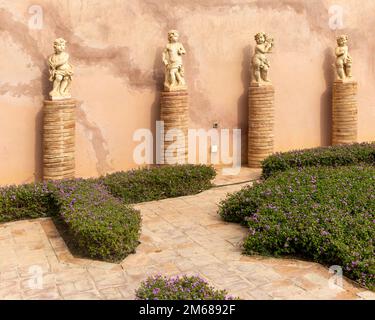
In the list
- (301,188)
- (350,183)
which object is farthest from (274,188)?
(350,183)

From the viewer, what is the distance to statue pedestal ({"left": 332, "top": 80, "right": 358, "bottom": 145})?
12.3m

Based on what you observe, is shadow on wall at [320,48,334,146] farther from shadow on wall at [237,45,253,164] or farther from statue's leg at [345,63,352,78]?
shadow on wall at [237,45,253,164]

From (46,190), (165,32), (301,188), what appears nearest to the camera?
(301,188)

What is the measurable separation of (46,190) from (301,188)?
12.7 feet

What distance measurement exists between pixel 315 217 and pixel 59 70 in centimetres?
530

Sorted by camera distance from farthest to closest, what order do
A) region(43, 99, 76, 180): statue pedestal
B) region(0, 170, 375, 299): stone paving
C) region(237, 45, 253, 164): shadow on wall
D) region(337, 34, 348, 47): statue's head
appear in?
region(337, 34, 348, 47): statue's head < region(237, 45, 253, 164): shadow on wall < region(43, 99, 76, 180): statue pedestal < region(0, 170, 375, 299): stone paving

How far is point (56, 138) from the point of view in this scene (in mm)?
8734

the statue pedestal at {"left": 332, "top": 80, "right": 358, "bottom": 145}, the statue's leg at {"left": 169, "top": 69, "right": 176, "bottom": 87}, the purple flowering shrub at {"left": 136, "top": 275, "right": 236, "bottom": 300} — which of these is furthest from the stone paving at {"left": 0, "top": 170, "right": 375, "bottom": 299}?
the statue pedestal at {"left": 332, "top": 80, "right": 358, "bottom": 145}

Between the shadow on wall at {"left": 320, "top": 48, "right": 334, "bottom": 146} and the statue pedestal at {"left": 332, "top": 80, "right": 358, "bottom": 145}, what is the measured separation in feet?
0.93

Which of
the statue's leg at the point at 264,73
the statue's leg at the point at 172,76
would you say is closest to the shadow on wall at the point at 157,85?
the statue's leg at the point at 172,76

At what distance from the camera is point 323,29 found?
495 inches

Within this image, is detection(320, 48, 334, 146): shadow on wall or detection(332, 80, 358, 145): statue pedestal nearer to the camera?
detection(332, 80, 358, 145): statue pedestal

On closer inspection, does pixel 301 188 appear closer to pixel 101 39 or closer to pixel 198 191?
pixel 198 191

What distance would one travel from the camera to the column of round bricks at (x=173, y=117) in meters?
9.96
